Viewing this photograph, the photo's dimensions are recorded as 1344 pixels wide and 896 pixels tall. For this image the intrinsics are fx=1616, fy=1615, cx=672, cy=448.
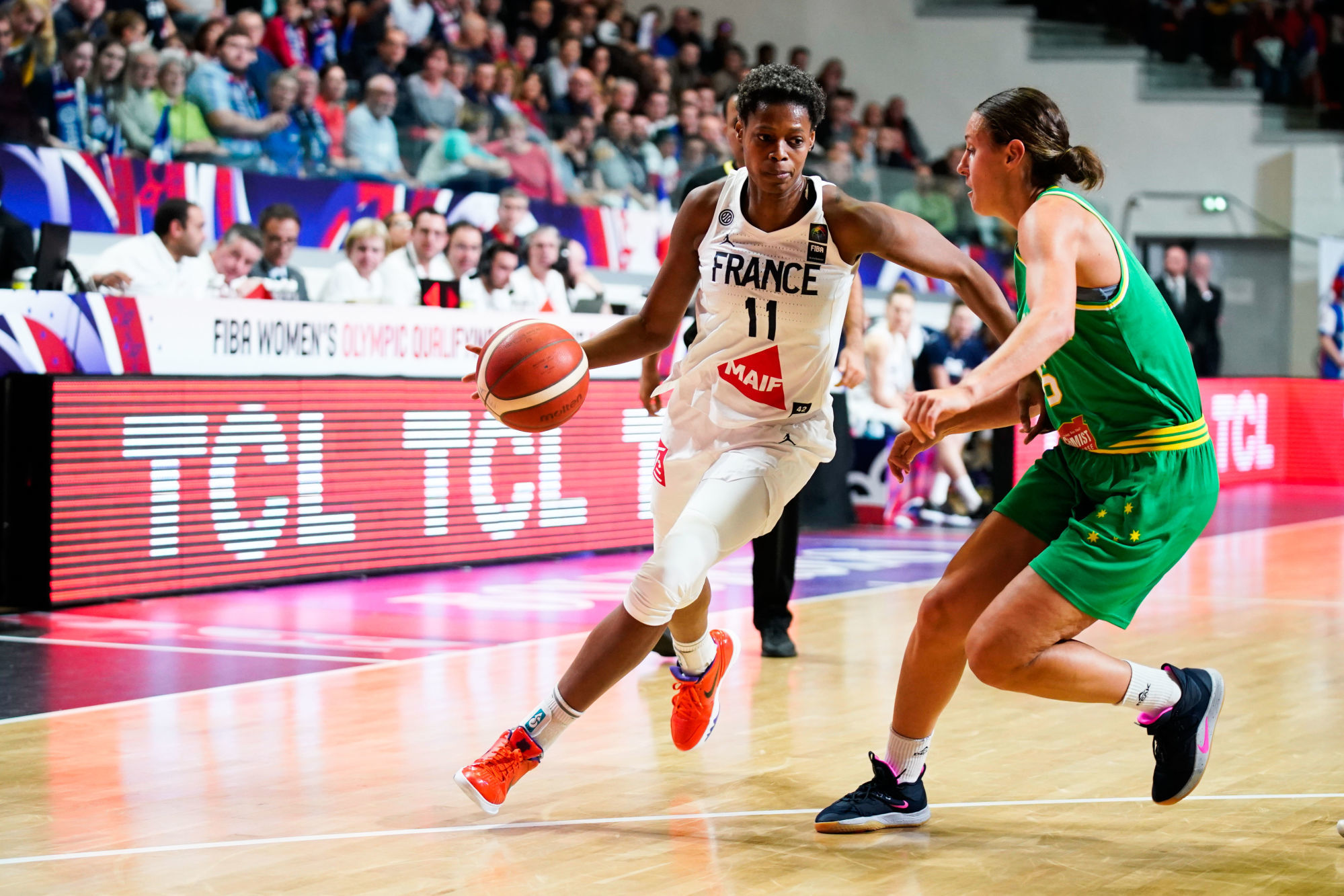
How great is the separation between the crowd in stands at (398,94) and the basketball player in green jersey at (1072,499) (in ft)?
18.5

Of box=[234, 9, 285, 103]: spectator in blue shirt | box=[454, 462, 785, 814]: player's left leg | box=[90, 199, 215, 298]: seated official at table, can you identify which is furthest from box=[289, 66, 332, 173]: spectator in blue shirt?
box=[454, 462, 785, 814]: player's left leg

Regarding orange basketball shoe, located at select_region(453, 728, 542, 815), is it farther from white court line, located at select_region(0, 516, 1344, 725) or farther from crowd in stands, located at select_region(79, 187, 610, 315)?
crowd in stands, located at select_region(79, 187, 610, 315)

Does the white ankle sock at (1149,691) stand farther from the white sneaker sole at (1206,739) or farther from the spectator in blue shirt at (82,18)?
the spectator in blue shirt at (82,18)

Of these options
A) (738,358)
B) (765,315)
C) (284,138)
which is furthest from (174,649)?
(284,138)

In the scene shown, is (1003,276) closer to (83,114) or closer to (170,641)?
(83,114)

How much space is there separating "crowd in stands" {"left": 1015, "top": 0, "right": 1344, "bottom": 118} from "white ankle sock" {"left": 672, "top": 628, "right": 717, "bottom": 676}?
61.9ft

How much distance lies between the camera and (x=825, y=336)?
4.42m

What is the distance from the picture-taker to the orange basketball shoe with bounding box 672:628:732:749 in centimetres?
465

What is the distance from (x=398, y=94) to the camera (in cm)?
1181

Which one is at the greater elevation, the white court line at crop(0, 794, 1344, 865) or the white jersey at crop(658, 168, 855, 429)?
Answer: the white jersey at crop(658, 168, 855, 429)

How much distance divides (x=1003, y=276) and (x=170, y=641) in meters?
11.5

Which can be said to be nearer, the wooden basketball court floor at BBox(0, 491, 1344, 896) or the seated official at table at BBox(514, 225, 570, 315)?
the wooden basketball court floor at BBox(0, 491, 1344, 896)

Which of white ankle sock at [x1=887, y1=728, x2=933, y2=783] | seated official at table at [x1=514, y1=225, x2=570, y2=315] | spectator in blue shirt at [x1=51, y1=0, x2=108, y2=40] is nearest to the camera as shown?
white ankle sock at [x1=887, y1=728, x2=933, y2=783]

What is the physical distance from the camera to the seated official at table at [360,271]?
32.6 feet
